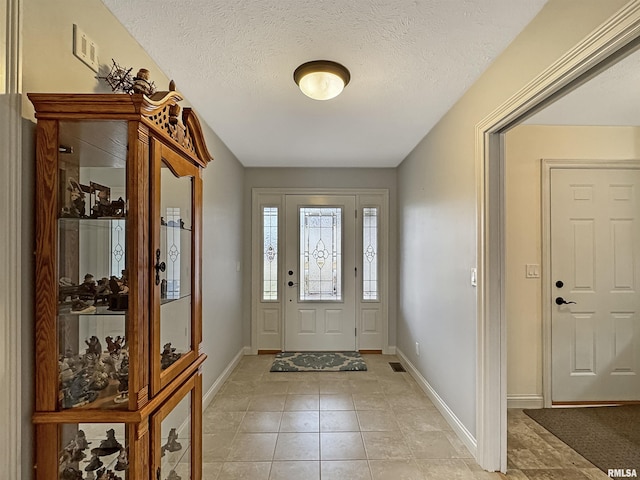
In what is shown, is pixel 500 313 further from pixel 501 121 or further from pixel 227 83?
pixel 227 83

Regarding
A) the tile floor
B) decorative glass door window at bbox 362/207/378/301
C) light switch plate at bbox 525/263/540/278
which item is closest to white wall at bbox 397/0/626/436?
the tile floor

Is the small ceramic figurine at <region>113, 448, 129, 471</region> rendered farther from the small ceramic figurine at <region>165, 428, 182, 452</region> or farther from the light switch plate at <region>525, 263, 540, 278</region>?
the light switch plate at <region>525, 263, 540, 278</region>

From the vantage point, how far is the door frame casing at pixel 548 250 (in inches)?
116

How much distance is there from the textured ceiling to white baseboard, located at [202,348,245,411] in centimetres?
246

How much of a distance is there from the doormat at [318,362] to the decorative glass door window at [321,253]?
2.42 feet

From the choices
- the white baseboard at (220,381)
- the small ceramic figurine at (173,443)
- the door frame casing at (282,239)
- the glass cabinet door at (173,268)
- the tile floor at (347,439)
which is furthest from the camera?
the door frame casing at (282,239)

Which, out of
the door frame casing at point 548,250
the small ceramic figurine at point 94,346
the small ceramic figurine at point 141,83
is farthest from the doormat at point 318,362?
the small ceramic figurine at point 141,83

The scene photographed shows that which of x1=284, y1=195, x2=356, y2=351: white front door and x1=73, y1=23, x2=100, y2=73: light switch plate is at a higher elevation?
x1=73, y1=23, x2=100, y2=73: light switch plate

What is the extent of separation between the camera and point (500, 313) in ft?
6.77

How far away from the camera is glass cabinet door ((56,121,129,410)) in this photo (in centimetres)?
115

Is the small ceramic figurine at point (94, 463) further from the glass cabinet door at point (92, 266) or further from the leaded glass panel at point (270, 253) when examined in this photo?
the leaded glass panel at point (270, 253)

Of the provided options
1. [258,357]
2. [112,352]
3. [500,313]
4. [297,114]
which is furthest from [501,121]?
[258,357]

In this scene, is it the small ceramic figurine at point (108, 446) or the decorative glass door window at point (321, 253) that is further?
the decorative glass door window at point (321, 253)

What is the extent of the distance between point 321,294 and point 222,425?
2.23m
